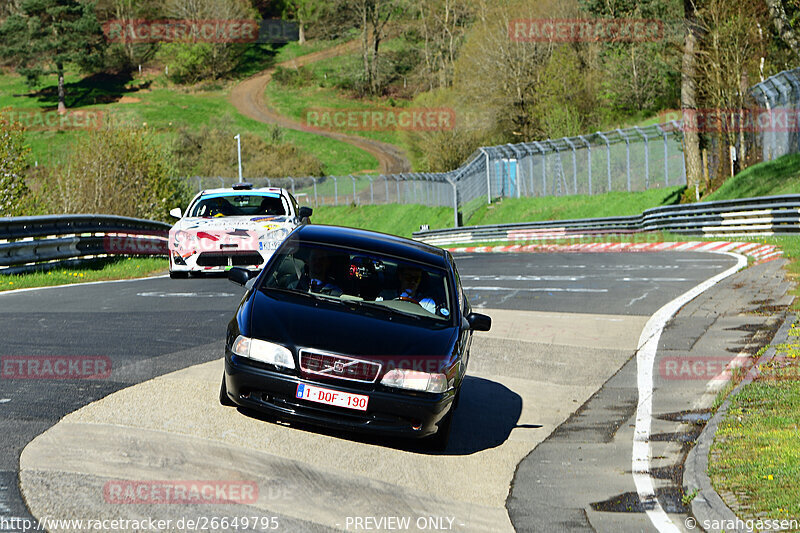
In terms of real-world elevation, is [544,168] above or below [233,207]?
below

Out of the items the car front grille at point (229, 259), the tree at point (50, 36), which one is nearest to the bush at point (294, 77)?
the tree at point (50, 36)

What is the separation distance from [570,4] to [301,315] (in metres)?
65.7

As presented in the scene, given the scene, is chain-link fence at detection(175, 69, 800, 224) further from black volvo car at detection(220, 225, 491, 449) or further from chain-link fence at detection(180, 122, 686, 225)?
black volvo car at detection(220, 225, 491, 449)

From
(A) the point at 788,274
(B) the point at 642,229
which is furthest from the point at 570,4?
(A) the point at 788,274

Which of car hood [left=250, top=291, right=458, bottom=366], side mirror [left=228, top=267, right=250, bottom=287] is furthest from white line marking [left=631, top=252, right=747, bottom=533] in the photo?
side mirror [left=228, top=267, right=250, bottom=287]

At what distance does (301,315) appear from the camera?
7.49 metres

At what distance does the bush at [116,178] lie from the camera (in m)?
32.7

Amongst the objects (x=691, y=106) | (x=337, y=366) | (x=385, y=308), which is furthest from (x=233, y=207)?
(x=691, y=106)

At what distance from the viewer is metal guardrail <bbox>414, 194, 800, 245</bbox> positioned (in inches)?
1131

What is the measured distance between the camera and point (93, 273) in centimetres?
2133

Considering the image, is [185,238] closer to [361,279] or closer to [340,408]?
[361,279]

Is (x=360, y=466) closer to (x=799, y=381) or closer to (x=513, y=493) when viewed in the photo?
(x=513, y=493)

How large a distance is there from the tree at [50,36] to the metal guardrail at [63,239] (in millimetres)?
91746

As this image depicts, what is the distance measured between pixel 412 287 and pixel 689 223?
26380 mm
